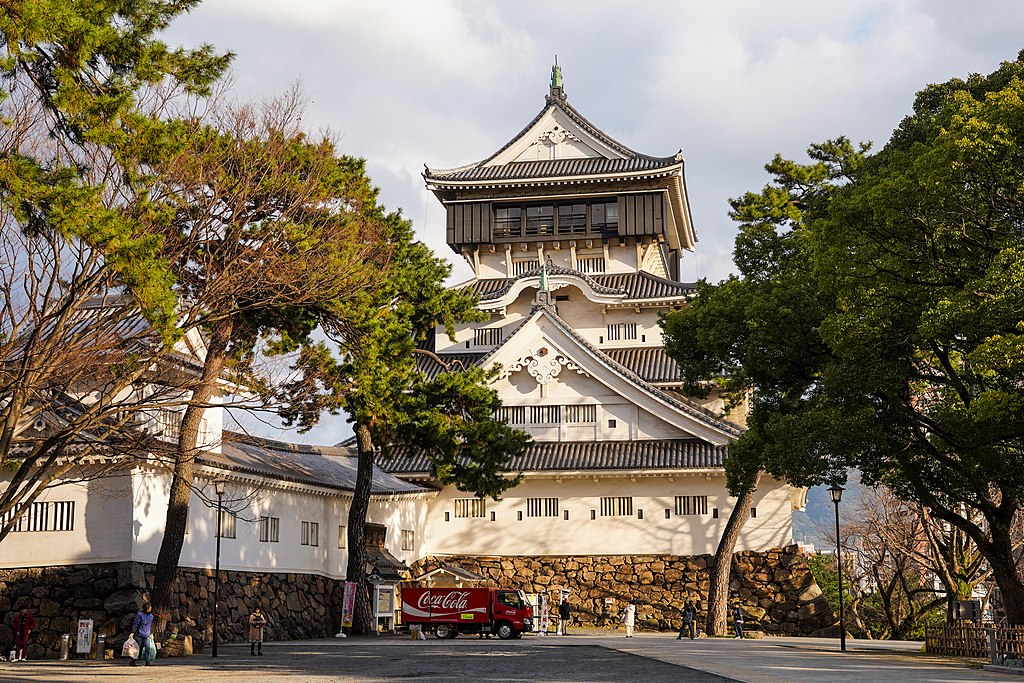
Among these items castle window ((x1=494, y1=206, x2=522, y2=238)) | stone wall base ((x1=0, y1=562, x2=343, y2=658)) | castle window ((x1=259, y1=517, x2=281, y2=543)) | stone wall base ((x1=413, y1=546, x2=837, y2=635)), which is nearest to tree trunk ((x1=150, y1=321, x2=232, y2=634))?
stone wall base ((x1=0, y1=562, x2=343, y2=658))

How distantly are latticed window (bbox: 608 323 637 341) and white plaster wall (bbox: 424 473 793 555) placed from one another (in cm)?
937

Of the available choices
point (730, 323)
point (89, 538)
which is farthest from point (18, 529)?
point (730, 323)

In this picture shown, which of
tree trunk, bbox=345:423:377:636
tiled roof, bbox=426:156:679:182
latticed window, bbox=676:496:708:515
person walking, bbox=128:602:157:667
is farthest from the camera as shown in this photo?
tiled roof, bbox=426:156:679:182

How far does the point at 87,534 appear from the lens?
27969 millimetres

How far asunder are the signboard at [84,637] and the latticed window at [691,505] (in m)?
22.6

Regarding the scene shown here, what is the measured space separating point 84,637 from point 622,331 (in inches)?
1149

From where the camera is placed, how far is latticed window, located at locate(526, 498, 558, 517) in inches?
1689

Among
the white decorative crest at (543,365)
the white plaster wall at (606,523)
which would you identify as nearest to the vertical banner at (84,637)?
the white plaster wall at (606,523)

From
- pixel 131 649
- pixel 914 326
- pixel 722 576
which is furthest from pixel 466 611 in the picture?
pixel 914 326

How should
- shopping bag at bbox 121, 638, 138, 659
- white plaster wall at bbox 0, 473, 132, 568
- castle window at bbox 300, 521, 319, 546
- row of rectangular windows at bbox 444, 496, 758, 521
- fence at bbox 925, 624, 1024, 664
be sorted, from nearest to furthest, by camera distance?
fence at bbox 925, 624, 1024, 664, shopping bag at bbox 121, 638, 138, 659, white plaster wall at bbox 0, 473, 132, 568, castle window at bbox 300, 521, 319, 546, row of rectangular windows at bbox 444, 496, 758, 521

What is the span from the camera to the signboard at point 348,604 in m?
33.9

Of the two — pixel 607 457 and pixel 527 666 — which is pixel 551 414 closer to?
pixel 607 457

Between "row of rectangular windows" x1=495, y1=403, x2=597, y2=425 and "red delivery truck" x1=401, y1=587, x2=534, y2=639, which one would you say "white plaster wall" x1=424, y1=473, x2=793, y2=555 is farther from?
"red delivery truck" x1=401, y1=587, x2=534, y2=639

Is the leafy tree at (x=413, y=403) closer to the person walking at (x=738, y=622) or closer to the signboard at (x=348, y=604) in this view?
the signboard at (x=348, y=604)
